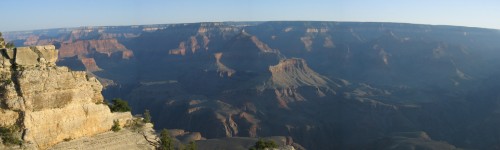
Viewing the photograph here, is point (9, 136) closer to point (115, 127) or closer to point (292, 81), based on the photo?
point (115, 127)

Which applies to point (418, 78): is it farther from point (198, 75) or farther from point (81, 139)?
point (81, 139)

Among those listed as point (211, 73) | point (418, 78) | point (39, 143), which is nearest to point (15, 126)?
point (39, 143)

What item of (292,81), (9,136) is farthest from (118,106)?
(292,81)

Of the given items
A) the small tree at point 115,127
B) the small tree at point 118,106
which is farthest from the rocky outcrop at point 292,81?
the small tree at point 115,127

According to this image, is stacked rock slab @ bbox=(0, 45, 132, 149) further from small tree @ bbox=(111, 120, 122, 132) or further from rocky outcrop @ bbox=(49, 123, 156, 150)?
small tree @ bbox=(111, 120, 122, 132)

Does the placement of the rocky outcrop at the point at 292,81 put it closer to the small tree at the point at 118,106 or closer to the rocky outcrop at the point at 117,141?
the small tree at the point at 118,106

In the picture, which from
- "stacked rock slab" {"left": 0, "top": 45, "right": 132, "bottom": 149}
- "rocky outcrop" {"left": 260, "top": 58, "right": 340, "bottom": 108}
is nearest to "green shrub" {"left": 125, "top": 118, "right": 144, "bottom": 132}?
"stacked rock slab" {"left": 0, "top": 45, "right": 132, "bottom": 149}
